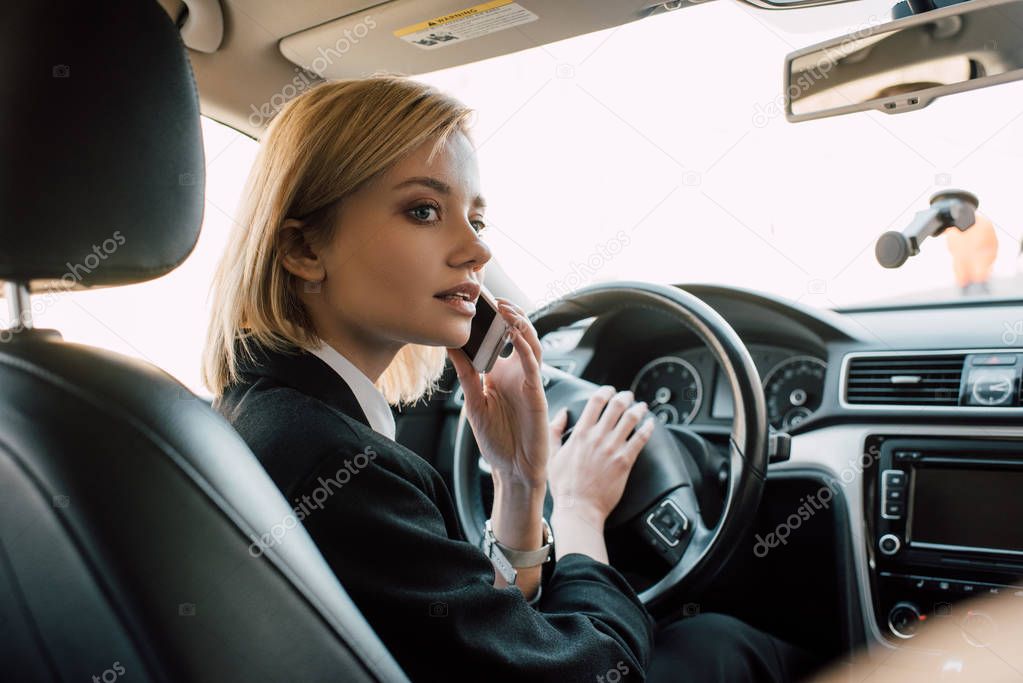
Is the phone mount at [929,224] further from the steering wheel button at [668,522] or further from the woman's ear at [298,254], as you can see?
the woman's ear at [298,254]

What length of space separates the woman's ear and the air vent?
1.03 m

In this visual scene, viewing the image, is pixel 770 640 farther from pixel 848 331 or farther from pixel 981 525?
pixel 848 331

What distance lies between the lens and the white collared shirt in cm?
114

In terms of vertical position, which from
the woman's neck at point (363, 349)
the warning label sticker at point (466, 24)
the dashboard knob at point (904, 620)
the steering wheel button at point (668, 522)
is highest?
the warning label sticker at point (466, 24)

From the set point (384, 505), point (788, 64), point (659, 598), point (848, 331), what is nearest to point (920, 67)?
point (788, 64)

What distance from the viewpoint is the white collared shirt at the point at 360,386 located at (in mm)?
1141

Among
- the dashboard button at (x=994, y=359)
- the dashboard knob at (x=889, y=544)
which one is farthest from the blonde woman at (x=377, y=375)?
the dashboard button at (x=994, y=359)

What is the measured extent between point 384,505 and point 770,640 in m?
0.92

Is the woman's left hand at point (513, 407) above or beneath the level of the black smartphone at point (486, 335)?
beneath

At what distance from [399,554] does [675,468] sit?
0.76 m

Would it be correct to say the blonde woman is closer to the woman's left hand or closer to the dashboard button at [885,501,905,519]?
the woman's left hand

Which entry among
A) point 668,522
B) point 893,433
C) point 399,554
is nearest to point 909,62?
point 893,433

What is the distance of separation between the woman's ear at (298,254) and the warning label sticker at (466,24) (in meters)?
0.73

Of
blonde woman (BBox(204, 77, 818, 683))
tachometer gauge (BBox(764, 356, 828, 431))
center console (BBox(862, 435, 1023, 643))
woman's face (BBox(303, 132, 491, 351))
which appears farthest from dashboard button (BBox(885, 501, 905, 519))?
woman's face (BBox(303, 132, 491, 351))
